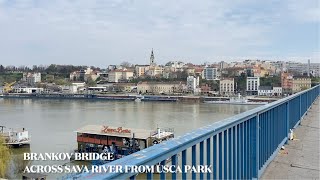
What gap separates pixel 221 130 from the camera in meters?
1.15

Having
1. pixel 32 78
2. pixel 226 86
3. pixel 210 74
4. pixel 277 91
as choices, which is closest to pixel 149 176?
pixel 277 91

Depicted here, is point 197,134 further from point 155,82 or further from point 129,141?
point 155,82

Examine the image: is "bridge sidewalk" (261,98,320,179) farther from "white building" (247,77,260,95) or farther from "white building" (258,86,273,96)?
"white building" (247,77,260,95)

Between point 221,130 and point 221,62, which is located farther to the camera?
point 221,62

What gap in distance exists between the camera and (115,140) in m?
9.12

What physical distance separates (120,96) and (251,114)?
36.5m

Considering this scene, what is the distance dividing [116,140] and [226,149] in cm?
802

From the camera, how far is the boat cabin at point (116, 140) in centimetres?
879

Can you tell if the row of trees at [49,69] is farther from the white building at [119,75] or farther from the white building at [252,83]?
the white building at [252,83]

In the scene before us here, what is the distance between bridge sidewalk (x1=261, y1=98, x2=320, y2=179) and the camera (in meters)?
1.76

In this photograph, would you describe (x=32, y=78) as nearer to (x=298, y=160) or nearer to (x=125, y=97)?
(x=125, y=97)

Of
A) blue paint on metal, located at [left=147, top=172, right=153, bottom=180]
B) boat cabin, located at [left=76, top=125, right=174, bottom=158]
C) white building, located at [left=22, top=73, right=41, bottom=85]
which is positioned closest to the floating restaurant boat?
boat cabin, located at [left=76, top=125, right=174, bottom=158]

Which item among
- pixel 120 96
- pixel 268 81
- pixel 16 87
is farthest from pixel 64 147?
pixel 16 87

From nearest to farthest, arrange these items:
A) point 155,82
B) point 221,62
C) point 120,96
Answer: point 120,96 → point 155,82 → point 221,62
